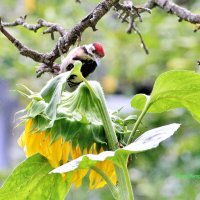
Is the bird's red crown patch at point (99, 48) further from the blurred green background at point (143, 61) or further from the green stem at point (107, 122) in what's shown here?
the blurred green background at point (143, 61)

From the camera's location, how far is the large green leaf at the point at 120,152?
613 millimetres

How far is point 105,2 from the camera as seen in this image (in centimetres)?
83

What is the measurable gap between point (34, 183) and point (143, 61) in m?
2.08

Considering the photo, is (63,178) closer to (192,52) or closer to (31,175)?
(31,175)

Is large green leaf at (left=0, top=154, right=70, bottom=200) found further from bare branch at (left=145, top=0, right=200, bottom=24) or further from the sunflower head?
bare branch at (left=145, top=0, right=200, bottom=24)

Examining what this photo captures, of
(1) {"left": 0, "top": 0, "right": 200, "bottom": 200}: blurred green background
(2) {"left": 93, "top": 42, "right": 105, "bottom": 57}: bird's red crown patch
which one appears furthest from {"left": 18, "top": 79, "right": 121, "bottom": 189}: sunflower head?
(1) {"left": 0, "top": 0, "right": 200, "bottom": 200}: blurred green background

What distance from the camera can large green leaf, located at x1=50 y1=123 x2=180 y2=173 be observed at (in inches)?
24.1

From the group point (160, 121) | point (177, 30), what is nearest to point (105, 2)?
point (177, 30)

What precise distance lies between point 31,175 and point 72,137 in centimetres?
8

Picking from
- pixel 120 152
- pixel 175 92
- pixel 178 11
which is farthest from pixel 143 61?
pixel 120 152

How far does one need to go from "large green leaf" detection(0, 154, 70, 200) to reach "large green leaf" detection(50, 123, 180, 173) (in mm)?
110

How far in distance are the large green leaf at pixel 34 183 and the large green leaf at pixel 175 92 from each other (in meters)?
0.13

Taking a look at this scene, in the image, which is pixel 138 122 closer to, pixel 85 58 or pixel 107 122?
pixel 107 122

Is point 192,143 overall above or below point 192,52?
below
